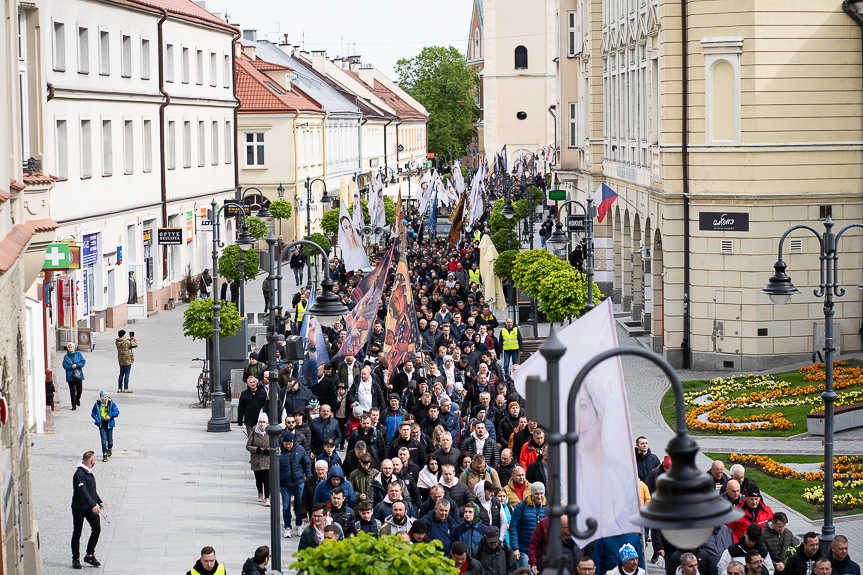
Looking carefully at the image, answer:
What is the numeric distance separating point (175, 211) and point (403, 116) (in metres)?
66.1

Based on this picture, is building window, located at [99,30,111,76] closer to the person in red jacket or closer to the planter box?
the planter box

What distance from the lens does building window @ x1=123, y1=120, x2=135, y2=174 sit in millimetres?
42719

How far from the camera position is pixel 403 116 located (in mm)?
112875

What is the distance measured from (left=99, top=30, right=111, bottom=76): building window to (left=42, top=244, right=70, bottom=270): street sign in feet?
57.2

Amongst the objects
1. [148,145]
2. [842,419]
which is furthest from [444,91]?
[842,419]

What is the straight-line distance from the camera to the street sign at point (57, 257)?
78.3 feet

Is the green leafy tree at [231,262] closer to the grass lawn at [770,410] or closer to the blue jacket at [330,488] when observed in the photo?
the grass lawn at [770,410]

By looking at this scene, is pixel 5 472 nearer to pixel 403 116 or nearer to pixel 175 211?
pixel 175 211

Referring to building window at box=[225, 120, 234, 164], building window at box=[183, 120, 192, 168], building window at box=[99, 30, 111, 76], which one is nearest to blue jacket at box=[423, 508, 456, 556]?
building window at box=[99, 30, 111, 76]

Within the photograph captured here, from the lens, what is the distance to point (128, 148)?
43094 millimetres

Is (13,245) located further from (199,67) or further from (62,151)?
(199,67)

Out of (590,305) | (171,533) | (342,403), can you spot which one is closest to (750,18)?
(590,305)

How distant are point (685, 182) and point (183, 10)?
26.3 meters

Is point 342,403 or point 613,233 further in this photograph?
point 613,233
